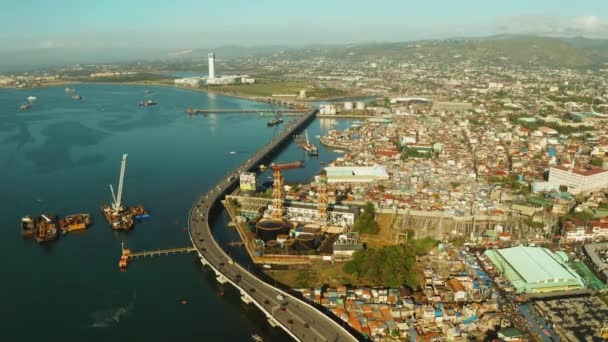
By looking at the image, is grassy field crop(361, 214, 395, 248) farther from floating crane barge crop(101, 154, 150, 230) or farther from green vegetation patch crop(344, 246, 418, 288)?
floating crane barge crop(101, 154, 150, 230)

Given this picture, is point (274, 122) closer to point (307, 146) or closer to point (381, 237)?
point (307, 146)

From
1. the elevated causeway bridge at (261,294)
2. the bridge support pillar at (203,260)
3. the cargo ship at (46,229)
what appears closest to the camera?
the elevated causeway bridge at (261,294)

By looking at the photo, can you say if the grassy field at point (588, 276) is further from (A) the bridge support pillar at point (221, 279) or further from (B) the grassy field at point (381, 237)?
(A) the bridge support pillar at point (221, 279)

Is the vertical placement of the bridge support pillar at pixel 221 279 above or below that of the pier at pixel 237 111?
below

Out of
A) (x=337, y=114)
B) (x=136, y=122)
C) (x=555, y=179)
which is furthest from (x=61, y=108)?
(x=555, y=179)

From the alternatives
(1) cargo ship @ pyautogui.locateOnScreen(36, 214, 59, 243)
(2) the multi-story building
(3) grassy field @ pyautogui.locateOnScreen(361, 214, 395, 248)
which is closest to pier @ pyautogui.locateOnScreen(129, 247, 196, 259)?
(1) cargo ship @ pyautogui.locateOnScreen(36, 214, 59, 243)

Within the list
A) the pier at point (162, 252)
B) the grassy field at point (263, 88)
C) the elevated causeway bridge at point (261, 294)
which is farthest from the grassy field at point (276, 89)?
the pier at point (162, 252)
